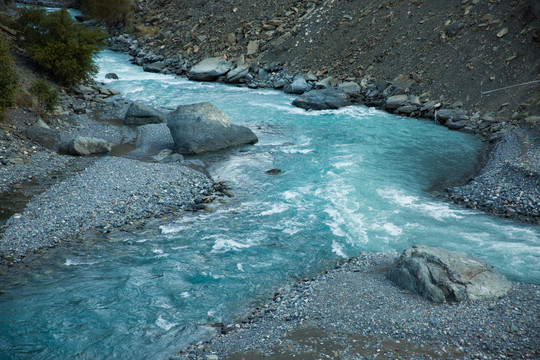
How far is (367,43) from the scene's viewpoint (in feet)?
87.2

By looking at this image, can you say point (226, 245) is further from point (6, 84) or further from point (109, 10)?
point (109, 10)

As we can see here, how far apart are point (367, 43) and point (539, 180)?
16.5 m

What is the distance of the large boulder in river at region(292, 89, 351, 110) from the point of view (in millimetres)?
23047

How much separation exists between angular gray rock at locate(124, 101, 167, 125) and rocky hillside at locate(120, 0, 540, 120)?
37.0 ft

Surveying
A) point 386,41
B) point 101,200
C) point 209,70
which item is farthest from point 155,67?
point 101,200

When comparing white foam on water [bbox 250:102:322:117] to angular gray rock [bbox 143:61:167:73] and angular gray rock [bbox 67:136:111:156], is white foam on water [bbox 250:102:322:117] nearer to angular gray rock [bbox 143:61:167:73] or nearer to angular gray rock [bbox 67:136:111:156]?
angular gray rock [bbox 67:136:111:156]

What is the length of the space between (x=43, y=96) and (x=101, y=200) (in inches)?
342

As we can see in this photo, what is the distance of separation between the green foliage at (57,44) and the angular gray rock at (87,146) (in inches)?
289

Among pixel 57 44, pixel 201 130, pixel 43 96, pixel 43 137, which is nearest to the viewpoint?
pixel 43 137

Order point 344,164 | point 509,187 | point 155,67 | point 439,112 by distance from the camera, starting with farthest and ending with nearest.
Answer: point 155,67, point 439,112, point 344,164, point 509,187

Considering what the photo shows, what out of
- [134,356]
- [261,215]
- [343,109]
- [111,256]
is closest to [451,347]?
[134,356]

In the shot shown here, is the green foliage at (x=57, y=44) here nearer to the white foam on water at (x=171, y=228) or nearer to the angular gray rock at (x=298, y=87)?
the angular gray rock at (x=298, y=87)

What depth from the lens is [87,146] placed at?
53.2 feet

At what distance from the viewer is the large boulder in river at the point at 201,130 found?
55.3ft
